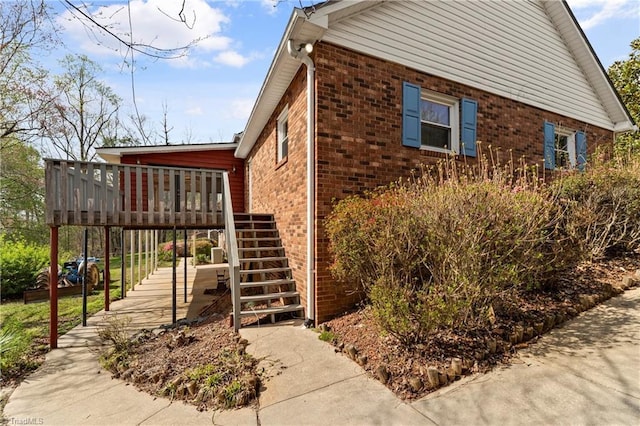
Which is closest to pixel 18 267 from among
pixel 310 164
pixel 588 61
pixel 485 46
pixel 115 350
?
pixel 115 350

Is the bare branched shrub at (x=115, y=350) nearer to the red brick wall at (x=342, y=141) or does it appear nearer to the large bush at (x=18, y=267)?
the red brick wall at (x=342, y=141)

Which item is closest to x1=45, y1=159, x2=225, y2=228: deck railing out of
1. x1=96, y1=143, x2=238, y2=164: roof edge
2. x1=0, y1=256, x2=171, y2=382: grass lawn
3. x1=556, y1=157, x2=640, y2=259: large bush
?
x1=0, y1=256, x2=171, y2=382: grass lawn

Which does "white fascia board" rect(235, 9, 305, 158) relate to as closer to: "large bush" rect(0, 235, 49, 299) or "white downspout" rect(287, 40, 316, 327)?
"white downspout" rect(287, 40, 316, 327)

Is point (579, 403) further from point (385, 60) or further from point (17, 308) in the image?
point (17, 308)

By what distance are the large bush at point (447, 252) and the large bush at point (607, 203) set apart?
208 centimetres

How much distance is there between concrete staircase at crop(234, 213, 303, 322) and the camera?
504 cm

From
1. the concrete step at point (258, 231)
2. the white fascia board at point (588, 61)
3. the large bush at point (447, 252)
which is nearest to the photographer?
the large bush at point (447, 252)

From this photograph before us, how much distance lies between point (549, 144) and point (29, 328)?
43.0 ft

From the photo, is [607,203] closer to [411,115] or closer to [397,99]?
[411,115]

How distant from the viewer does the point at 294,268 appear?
A: 561 centimetres

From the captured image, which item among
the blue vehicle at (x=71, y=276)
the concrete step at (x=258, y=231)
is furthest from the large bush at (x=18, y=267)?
the concrete step at (x=258, y=231)

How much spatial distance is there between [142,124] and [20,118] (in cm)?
1289

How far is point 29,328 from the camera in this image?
6.11m

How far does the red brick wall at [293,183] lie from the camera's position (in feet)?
17.4
